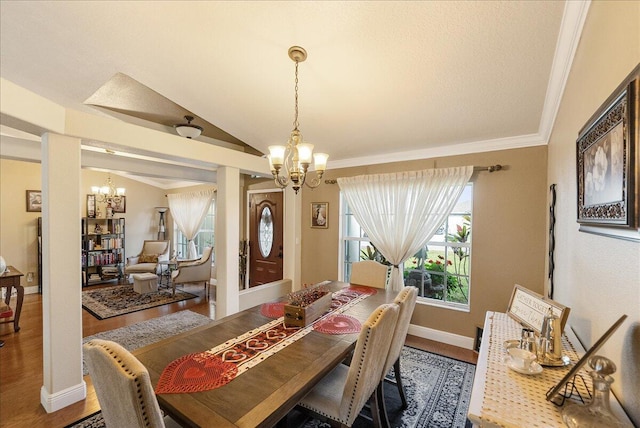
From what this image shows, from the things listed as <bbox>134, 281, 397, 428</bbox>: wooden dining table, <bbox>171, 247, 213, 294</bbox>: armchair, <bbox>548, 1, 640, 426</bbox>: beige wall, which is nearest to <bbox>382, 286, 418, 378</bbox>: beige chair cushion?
<bbox>134, 281, 397, 428</bbox>: wooden dining table

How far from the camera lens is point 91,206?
233 inches

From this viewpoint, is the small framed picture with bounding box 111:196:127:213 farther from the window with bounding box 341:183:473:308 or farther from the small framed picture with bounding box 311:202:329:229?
the window with bounding box 341:183:473:308

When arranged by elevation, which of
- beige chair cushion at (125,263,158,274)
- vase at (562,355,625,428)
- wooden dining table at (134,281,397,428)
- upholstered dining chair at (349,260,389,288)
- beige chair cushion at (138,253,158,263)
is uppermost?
vase at (562,355,625,428)

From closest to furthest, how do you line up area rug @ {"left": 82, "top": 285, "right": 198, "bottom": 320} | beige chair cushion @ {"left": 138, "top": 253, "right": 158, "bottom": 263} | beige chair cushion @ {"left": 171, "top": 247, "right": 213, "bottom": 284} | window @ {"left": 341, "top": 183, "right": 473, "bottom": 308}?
window @ {"left": 341, "top": 183, "right": 473, "bottom": 308}, area rug @ {"left": 82, "top": 285, "right": 198, "bottom": 320}, beige chair cushion @ {"left": 171, "top": 247, "right": 213, "bottom": 284}, beige chair cushion @ {"left": 138, "top": 253, "right": 158, "bottom": 263}

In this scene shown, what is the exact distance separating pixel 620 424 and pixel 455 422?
1506 millimetres

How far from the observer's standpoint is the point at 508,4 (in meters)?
1.54

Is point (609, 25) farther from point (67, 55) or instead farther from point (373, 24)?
point (67, 55)

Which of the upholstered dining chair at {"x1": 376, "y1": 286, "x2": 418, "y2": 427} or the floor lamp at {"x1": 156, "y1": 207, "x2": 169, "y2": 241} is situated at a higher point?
the floor lamp at {"x1": 156, "y1": 207, "x2": 169, "y2": 241}

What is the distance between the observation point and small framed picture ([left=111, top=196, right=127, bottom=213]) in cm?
610

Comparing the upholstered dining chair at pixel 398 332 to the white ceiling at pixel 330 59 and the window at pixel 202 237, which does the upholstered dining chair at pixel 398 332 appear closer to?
the white ceiling at pixel 330 59

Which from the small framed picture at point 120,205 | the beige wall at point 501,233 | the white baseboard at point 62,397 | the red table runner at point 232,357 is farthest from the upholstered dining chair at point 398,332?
the small framed picture at point 120,205

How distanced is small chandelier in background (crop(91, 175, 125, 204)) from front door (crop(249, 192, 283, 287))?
9.94ft

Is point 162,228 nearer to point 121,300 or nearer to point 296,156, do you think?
point 121,300

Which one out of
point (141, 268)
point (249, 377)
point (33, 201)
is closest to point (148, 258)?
point (141, 268)
